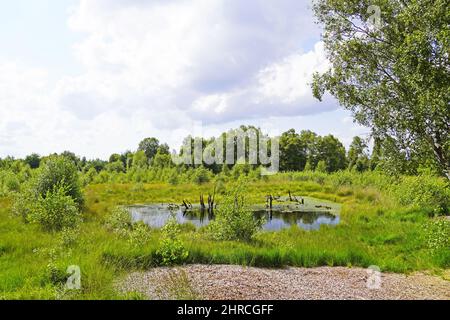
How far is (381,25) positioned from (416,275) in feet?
20.7

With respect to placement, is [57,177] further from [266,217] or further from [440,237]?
[440,237]

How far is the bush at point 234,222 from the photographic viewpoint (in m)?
12.3

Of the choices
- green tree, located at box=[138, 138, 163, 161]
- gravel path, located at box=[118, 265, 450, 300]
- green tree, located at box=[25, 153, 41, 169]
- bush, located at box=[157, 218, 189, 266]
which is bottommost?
gravel path, located at box=[118, 265, 450, 300]

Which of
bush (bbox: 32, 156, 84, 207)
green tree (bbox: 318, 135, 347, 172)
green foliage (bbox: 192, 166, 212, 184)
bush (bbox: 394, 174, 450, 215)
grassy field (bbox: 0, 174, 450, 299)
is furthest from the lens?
green tree (bbox: 318, 135, 347, 172)

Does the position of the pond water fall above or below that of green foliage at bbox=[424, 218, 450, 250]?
below

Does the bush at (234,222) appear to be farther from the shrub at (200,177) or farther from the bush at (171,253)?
the shrub at (200,177)

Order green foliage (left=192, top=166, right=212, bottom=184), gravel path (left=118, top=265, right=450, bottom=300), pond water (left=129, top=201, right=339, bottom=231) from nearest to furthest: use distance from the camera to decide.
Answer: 1. gravel path (left=118, top=265, right=450, bottom=300)
2. pond water (left=129, top=201, right=339, bottom=231)
3. green foliage (left=192, top=166, right=212, bottom=184)

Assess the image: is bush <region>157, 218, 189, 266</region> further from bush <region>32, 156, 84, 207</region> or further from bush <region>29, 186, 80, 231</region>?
bush <region>32, 156, 84, 207</region>

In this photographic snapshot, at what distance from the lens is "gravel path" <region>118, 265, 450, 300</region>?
6.68 m

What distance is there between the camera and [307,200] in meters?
30.4

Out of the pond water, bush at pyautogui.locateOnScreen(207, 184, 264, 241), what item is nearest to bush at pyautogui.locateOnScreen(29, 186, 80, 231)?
bush at pyautogui.locateOnScreen(207, 184, 264, 241)

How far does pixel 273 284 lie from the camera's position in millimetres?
7410

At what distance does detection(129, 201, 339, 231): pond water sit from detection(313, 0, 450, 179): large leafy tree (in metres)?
9.10
